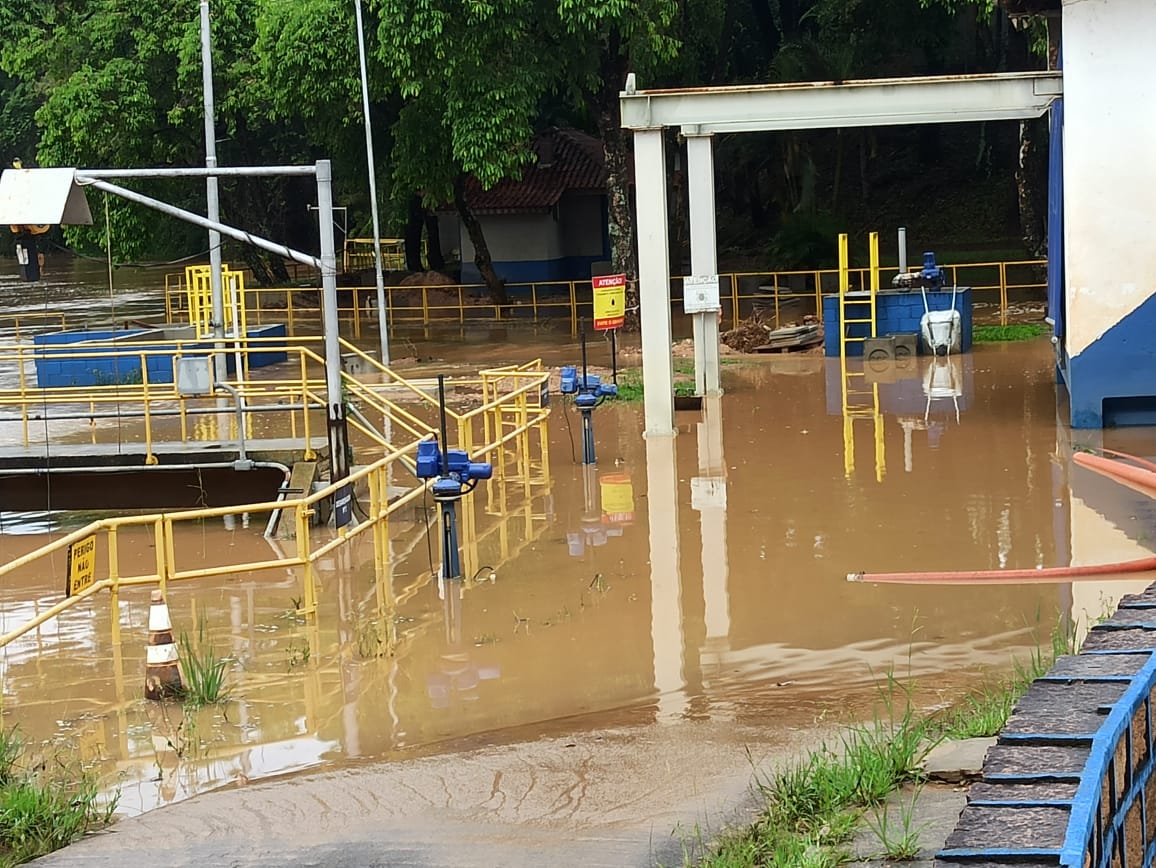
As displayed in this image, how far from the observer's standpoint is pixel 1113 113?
16.9m

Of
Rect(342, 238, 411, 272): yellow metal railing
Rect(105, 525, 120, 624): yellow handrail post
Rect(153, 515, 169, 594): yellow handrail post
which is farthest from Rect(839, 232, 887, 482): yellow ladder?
Rect(342, 238, 411, 272): yellow metal railing

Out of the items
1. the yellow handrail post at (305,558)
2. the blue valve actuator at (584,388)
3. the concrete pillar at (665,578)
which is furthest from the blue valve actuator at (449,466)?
the blue valve actuator at (584,388)

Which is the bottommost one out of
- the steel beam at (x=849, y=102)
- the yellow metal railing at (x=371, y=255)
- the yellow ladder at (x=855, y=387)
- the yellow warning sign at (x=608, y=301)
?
the yellow ladder at (x=855, y=387)

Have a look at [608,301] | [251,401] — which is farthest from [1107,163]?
[251,401]

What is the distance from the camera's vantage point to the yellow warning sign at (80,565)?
31.1ft

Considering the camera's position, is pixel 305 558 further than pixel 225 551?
No

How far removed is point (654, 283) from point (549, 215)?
79.1 feet

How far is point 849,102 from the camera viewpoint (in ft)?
61.1

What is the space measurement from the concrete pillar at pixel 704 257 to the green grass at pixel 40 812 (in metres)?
14.7

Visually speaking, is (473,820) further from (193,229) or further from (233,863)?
(193,229)

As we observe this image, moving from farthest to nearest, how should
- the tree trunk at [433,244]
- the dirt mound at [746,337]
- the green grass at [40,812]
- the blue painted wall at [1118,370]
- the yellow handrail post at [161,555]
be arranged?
1. the tree trunk at [433,244]
2. the dirt mound at [746,337]
3. the blue painted wall at [1118,370]
4. the yellow handrail post at [161,555]
5. the green grass at [40,812]

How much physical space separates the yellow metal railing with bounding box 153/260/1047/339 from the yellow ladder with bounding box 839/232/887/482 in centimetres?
635

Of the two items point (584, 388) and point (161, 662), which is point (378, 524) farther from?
point (584, 388)

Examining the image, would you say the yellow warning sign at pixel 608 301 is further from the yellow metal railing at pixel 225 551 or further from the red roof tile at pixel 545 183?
the red roof tile at pixel 545 183
